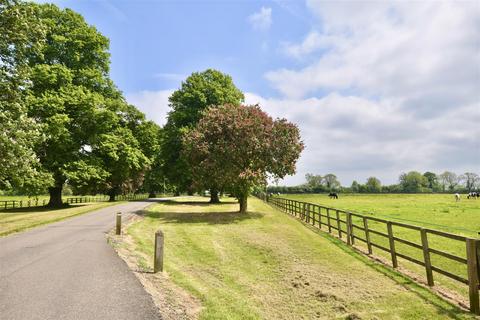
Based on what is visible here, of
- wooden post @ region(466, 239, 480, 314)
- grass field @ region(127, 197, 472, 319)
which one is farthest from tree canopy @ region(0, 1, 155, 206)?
wooden post @ region(466, 239, 480, 314)

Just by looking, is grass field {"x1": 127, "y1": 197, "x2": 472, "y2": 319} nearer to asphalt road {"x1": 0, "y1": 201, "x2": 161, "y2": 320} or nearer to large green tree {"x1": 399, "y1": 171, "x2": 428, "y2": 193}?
asphalt road {"x1": 0, "y1": 201, "x2": 161, "y2": 320}

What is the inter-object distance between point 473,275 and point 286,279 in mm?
4851

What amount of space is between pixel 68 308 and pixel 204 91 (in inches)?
1490

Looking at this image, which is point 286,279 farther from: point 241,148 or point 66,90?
point 66,90

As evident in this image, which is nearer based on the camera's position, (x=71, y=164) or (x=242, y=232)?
(x=242, y=232)

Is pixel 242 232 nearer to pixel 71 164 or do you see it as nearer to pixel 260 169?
pixel 260 169

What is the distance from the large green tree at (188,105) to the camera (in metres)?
42.2

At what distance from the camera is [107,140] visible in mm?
34844

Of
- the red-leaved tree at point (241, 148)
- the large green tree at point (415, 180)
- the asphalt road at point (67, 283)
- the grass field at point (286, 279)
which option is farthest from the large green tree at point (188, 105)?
the large green tree at point (415, 180)

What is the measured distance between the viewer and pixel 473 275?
7898 millimetres

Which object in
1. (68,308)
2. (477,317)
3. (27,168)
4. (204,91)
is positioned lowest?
(477,317)

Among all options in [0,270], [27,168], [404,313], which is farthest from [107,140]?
[404,313]

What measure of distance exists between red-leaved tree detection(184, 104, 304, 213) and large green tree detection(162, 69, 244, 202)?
47.0 feet

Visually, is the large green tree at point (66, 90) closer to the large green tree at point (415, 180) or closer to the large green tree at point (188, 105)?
the large green tree at point (188, 105)
